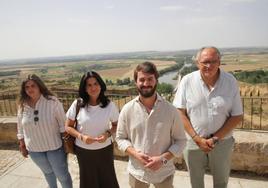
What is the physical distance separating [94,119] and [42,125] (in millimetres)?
671

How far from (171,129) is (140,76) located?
55cm

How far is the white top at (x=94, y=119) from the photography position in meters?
2.46

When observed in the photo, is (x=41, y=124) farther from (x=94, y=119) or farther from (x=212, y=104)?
(x=212, y=104)

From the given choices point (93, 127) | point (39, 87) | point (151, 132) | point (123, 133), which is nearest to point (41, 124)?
point (39, 87)

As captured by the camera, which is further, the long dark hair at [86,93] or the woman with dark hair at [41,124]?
the woman with dark hair at [41,124]

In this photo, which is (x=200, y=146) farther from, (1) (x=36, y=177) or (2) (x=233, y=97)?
(1) (x=36, y=177)

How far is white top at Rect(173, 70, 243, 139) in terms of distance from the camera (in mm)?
2295

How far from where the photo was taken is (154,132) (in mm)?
2037

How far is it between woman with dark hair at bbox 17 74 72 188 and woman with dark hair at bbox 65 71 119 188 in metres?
0.26

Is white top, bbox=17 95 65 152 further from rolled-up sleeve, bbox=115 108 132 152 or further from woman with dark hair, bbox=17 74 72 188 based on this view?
rolled-up sleeve, bbox=115 108 132 152

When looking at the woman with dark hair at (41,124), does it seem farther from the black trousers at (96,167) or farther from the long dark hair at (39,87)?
the black trousers at (96,167)

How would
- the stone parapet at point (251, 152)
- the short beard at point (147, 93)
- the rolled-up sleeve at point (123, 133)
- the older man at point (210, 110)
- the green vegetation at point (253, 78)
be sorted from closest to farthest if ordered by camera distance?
the short beard at point (147, 93) < the rolled-up sleeve at point (123, 133) < the older man at point (210, 110) < the stone parapet at point (251, 152) < the green vegetation at point (253, 78)

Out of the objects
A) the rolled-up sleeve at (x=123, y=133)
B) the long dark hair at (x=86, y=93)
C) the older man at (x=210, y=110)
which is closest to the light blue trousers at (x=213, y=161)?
the older man at (x=210, y=110)

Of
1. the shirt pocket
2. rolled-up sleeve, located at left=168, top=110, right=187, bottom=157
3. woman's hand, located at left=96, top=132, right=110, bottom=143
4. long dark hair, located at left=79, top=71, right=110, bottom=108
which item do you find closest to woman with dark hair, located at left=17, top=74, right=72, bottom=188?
long dark hair, located at left=79, top=71, right=110, bottom=108
